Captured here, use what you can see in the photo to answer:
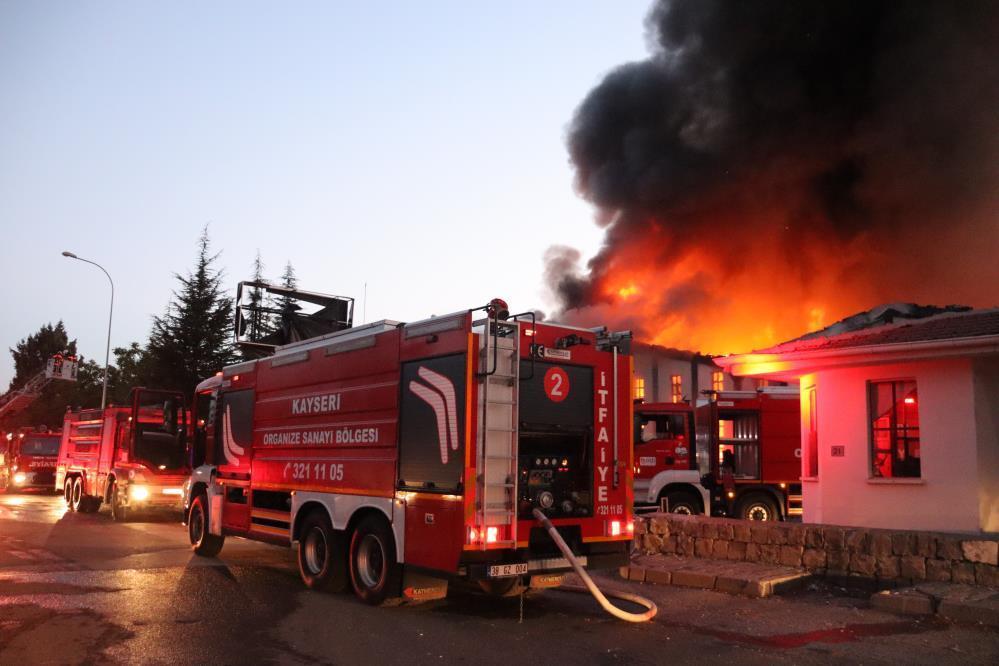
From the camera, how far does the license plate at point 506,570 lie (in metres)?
7.12

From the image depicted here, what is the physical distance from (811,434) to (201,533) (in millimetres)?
9139

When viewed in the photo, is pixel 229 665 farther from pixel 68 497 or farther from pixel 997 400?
pixel 68 497

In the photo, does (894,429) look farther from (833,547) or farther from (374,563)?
(374,563)

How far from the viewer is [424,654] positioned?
610 cm

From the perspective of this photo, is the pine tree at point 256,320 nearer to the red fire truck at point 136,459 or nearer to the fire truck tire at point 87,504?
the red fire truck at point 136,459

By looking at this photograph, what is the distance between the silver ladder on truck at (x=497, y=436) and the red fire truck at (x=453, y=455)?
0.5 inches

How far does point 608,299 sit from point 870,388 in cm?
2452

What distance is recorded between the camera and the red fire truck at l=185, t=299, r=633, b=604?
23.8 feet

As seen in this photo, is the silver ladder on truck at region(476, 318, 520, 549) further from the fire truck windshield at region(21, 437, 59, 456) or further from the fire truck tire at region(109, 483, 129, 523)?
the fire truck windshield at region(21, 437, 59, 456)

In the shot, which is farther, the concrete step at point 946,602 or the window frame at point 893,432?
the window frame at point 893,432

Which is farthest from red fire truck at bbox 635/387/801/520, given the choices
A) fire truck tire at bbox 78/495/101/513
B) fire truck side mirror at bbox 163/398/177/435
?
fire truck tire at bbox 78/495/101/513

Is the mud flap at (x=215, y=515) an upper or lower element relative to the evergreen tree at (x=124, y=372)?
lower

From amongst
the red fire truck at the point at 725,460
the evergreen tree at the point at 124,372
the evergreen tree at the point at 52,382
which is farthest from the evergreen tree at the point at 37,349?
the red fire truck at the point at 725,460

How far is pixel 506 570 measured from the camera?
7.20 m
